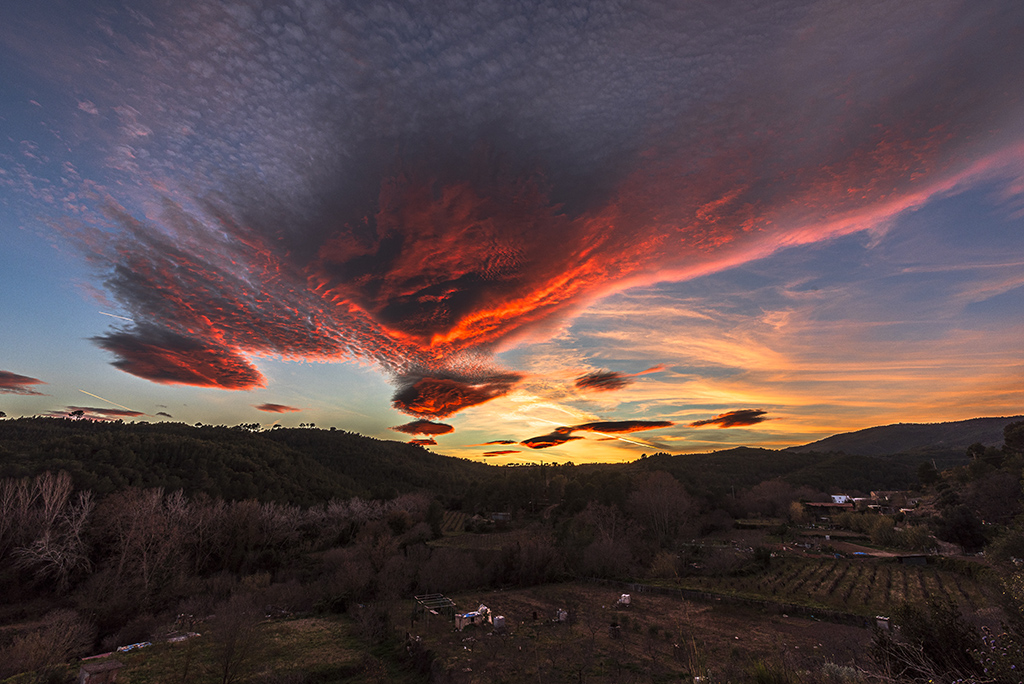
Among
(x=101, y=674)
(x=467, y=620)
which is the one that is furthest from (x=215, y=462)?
(x=467, y=620)

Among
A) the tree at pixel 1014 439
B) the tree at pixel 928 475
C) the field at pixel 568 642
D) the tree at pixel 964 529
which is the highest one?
the tree at pixel 1014 439

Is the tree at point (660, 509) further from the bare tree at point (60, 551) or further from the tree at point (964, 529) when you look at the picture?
the bare tree at point (60, 551)

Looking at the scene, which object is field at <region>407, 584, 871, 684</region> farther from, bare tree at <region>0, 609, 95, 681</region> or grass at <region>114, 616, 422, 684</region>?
bare tree at <region>0, 609, 95, 681</region>

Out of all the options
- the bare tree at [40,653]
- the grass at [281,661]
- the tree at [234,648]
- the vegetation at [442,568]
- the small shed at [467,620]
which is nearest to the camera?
the bare tree at [40,653]

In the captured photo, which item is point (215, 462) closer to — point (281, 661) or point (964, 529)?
point (281, 661)

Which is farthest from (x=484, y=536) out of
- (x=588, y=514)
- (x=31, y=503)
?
(x=31, y=503)

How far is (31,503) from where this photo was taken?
4178cm

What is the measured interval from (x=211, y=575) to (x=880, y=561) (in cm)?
7633

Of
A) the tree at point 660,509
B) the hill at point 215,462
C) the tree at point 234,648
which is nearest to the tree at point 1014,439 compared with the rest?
the tree at point 660,509

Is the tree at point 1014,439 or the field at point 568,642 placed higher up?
the tree at point 1014,439

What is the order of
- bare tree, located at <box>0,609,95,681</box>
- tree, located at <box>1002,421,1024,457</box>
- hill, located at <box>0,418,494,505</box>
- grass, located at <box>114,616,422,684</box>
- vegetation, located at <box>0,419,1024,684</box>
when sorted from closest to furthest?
bare tree, located at <box>0,609,95,681</box> → vegetation, located at <box>0,419,1024,684</box> → grass, located at <box>114,616,422,684</box> → hill, located at <box>0,418,494,505</box> → tree, located at <box>1002,421,1024,457</box>

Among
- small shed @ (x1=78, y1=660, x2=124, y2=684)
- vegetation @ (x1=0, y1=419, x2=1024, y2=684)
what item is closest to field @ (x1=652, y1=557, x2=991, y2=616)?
vegetation @ (x1=0, y1=419, x2=1024, y2=684)

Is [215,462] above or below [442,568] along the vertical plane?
above

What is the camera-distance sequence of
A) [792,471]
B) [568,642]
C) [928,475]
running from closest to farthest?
[568,642]
[928,475]
[792,471]
